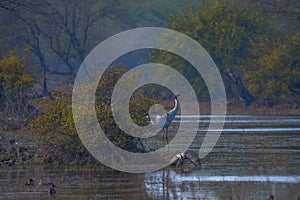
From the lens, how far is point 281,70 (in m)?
35.6

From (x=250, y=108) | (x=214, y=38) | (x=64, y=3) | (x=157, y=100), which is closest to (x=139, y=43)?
(x=64, y=3)

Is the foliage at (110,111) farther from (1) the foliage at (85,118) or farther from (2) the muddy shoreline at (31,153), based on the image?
(2) the muddy shoreline at (31,153)

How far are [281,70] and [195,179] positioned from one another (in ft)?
71.3

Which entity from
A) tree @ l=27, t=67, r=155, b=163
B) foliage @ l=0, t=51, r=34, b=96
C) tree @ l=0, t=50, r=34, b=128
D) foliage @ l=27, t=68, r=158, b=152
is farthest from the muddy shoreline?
foliage @ l=0, t=51, r=34, b=96

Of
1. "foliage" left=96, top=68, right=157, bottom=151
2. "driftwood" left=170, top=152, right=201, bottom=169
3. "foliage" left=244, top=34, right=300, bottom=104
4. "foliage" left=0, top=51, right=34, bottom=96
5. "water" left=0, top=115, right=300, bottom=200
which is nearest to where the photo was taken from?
"water" left=0, top=115, right=300, bottom=200

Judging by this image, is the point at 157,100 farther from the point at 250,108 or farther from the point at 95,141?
the point at 250,108

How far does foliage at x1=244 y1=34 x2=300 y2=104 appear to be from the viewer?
116ft

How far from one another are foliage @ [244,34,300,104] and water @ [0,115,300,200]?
15392mm

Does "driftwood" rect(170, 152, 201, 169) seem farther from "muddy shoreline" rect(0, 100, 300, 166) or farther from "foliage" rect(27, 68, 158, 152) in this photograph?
"muddy shoreline" rect(0, 100, 300, 166)

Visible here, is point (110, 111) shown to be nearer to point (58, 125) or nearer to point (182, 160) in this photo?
point (58, 125)

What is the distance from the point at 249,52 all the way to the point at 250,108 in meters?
2.90

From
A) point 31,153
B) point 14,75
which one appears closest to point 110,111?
point 31,153

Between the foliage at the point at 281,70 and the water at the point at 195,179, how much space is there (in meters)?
15.4

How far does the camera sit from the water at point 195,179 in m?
13.1
